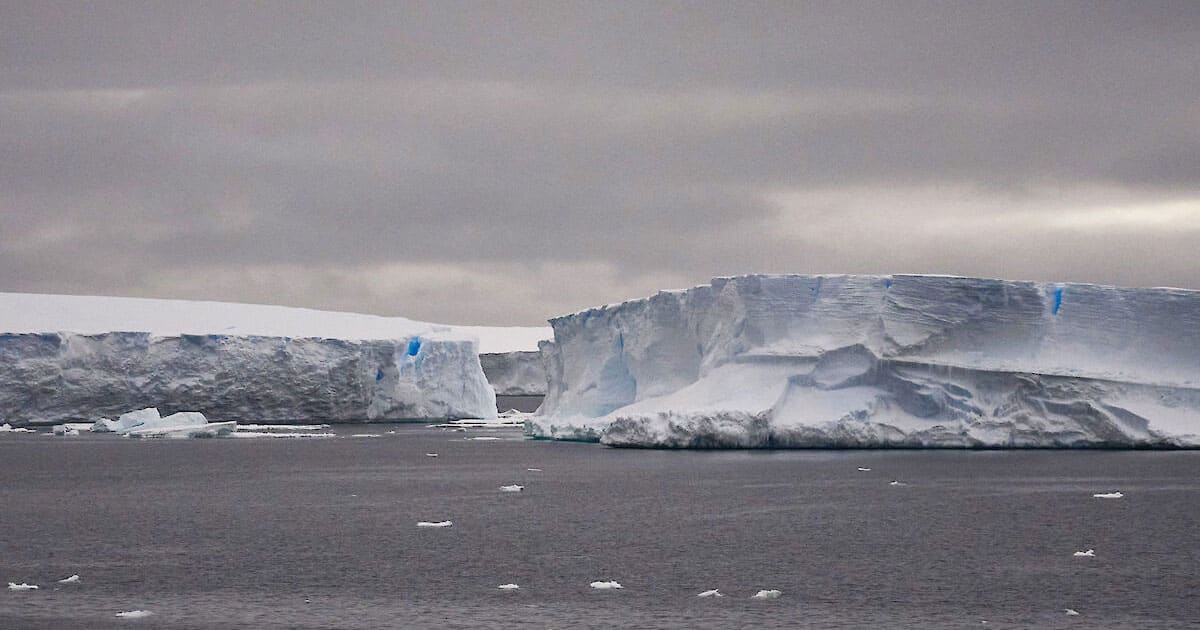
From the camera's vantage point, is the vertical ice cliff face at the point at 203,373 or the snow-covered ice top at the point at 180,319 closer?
the vertical ice cliff face at the point at 203,373

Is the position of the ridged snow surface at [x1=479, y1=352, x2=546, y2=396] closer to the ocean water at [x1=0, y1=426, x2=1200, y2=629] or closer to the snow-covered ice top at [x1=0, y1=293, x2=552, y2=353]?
the snow-covered ice top at [x1=0, y1=293, x2=552, y2=353]

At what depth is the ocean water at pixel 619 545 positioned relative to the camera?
9367mm

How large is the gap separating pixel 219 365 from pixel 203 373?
52cm

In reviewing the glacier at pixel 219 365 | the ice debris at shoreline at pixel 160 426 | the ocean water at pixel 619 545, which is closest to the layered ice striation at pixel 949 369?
the ocean water at pixel 619 545

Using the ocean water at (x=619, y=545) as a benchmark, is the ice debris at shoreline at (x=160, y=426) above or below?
above

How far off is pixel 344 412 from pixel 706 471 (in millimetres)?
24815

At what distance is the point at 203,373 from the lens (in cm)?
4056

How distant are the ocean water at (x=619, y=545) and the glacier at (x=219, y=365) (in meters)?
17.1

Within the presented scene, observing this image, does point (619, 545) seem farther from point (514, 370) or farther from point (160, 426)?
point (514, 370)

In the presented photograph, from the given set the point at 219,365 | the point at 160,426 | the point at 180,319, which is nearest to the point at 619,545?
the point at 160,426

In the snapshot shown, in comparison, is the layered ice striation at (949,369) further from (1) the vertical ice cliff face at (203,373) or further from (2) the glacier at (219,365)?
(2) the glacier at (219,365)

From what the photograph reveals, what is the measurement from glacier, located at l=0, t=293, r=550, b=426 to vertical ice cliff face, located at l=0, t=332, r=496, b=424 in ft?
0.10

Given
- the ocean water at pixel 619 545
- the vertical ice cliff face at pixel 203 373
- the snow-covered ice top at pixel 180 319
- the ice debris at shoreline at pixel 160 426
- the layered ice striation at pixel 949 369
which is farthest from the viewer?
the snow-covered ice top at pixel 180 319

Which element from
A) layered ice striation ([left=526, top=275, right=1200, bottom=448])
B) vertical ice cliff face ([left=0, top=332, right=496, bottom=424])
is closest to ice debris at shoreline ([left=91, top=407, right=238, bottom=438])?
vertical ice cliff face ([left=0, top=332, right=496, bottom=424])
